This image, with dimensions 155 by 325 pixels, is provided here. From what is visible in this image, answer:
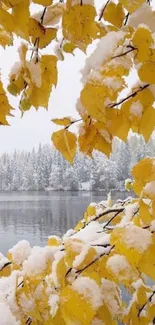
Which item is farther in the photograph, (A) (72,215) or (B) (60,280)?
(A) (72,215)

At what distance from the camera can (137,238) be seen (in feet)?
2.42

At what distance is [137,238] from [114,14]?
0.50 metres

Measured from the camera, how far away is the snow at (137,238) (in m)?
0.72

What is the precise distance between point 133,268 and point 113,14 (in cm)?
58

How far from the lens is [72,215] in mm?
36781

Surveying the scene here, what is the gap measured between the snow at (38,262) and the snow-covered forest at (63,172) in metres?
57.4

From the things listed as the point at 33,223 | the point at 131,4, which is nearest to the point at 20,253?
the point at 131,4

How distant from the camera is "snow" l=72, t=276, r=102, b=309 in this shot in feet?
2.53

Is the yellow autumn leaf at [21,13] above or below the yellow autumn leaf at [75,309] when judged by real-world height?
above

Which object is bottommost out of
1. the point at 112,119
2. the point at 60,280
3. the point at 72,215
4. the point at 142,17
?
the point at 72,215

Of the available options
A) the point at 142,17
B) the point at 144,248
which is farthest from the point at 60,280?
the point at 142,17

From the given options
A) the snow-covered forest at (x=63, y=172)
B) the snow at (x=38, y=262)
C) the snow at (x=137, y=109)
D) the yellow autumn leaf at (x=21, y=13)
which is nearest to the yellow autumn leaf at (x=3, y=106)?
the yellow autumn leaf at (x=21, y=13)

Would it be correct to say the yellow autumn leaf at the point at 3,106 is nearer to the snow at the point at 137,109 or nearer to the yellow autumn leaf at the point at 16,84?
the yellow autumn leaf at the point at 16,84

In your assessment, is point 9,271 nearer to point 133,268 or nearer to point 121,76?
point 133,268
